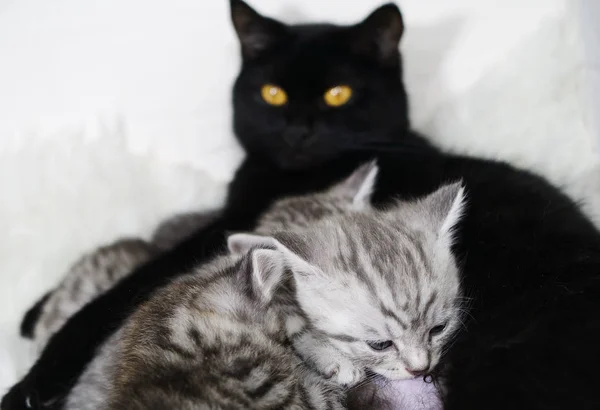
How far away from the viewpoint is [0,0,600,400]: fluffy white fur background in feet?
5.55

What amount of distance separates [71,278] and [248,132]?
0.64m

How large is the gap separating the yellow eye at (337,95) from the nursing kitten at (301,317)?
50 cm

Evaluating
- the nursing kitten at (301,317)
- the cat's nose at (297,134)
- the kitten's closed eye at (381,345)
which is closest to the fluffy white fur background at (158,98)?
the cat's nose at (297,134)

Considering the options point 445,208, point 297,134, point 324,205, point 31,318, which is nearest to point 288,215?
point 324,205

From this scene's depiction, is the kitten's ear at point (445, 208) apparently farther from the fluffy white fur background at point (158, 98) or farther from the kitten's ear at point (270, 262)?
the fluffy white fur background at point (158, 98)

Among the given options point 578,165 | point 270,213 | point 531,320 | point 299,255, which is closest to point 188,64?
point 270,213

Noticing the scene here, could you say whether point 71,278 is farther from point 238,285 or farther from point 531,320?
point 531,320

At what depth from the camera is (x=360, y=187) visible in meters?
1.43

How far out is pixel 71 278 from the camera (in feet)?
5.17

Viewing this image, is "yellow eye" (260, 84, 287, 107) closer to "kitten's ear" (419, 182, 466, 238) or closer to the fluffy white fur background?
the fluffy white fur background

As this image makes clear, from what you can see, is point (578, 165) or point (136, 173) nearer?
point (578, 165)

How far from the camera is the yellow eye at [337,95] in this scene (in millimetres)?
1624

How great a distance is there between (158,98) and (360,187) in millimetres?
903

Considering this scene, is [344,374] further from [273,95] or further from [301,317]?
[273,95]
